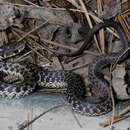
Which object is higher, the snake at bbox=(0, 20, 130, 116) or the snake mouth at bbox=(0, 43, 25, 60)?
the snake mouth at bbox=(0, 43, 25, 60)

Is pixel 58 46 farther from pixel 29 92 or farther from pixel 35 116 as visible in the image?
pixel 35 116

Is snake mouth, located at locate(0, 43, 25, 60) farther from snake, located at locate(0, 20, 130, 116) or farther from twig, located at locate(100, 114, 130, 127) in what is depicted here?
twig, located at locate(100, 114, 130, 127)

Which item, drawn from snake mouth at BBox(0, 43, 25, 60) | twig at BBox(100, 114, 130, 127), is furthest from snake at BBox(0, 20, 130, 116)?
twig at BBox(100, 114, 130, 127)

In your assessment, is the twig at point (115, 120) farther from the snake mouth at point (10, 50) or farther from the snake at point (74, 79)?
the snake mouth at point (10, 50)

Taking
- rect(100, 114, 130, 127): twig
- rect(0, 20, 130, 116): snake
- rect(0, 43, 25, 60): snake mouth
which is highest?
rect(0, 43, 25, 60): snake mouth

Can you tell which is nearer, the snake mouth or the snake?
the snake

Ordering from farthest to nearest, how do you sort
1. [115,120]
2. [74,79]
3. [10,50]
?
[10,50] < [74,79] < [115,120]

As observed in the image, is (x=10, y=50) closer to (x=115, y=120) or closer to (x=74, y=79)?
(x=74, y=79)

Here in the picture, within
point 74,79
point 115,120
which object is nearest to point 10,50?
point 74,79
